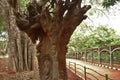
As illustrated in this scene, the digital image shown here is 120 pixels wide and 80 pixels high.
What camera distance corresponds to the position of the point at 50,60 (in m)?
11.0

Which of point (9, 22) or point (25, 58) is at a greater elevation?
point (9, 22)

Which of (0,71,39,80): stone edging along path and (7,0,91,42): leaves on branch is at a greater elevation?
(7,0,91,42): leaves on branch

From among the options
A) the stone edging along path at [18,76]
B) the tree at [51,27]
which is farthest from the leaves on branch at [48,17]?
the stone edging along path at [18,76]

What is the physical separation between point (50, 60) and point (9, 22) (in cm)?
972

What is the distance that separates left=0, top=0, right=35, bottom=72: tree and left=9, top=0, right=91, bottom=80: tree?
8321 millimetres

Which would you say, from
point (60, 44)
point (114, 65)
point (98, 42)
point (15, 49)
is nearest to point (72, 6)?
point (60, 44)

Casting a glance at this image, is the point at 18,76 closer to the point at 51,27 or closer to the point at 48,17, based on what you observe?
the point at 51,27

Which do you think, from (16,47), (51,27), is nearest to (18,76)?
(16,47)

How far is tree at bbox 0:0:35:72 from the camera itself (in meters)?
19.7

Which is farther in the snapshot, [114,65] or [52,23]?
[114,65]

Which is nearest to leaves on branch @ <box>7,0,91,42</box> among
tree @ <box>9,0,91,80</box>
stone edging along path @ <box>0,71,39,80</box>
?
tree @ <box>9,0,91,80</box>

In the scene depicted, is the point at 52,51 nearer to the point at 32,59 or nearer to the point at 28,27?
the point at 28,27

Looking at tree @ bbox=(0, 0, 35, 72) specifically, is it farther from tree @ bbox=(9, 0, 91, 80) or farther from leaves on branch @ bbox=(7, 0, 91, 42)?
leaves on branch @ bbox=(7, 0, 91, 42)

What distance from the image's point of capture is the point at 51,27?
35.0 feet
